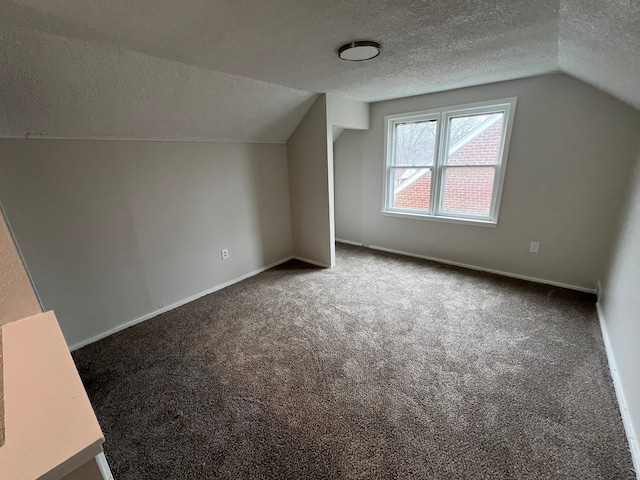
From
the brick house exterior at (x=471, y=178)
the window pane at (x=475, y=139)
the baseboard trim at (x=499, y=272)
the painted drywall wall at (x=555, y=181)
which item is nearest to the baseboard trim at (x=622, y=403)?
the baseboard trim at (x=499, y=272)

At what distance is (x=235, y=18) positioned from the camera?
1.31 m

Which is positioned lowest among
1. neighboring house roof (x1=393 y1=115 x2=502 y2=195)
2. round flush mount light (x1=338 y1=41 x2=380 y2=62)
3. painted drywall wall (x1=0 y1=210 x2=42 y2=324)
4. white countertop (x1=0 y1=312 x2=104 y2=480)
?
white countertop (x1=0 y1=312 x2=104 y2=480)

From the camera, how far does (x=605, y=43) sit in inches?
53.9

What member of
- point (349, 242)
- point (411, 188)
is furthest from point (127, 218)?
point (411, 188)

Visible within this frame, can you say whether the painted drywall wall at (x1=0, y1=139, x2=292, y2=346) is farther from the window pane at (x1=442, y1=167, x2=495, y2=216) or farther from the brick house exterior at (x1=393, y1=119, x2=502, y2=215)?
the window pane at (x1=442, y1=167, x2=495, y2=216)

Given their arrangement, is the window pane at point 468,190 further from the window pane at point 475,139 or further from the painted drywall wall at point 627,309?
the painted drywall wall at point 627,309

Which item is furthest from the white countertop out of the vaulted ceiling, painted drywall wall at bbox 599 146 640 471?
painted drywall wall at bbox 599 146 640 471

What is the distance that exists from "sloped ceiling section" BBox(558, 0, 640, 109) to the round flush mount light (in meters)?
0.91

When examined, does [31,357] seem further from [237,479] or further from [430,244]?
[430,244]

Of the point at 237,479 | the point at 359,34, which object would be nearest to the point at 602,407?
the point at 237,479

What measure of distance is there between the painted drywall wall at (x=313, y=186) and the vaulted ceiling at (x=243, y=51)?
24.6 inches

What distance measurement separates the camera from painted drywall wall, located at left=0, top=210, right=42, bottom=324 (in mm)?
913

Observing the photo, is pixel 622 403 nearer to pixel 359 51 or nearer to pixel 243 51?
pixel 359 51

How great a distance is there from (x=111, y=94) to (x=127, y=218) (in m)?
0.98
